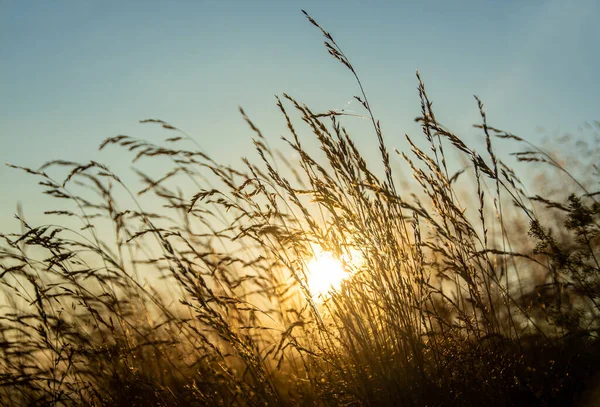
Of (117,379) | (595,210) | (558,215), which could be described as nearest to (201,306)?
(117,379)

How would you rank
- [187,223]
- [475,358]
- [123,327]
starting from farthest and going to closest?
Result: [187,223] → [123,327] → [475,358]

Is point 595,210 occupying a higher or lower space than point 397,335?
higher

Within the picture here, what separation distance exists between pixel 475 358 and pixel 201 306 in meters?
1.15

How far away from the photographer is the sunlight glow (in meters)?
1.98

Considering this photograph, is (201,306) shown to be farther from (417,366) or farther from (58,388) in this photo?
(58,388)

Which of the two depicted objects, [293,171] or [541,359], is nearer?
[541,359]

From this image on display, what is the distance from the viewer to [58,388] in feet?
7.65

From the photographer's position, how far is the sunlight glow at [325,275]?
1.98 meters

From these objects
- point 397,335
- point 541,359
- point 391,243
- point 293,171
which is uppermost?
point 293,171

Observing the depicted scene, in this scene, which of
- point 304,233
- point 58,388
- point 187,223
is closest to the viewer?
point 304,233

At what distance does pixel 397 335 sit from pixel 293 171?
3.32 feet

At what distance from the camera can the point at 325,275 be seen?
204 cm

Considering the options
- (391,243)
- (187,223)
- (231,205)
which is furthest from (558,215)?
(187,223)

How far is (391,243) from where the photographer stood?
1.97 m
